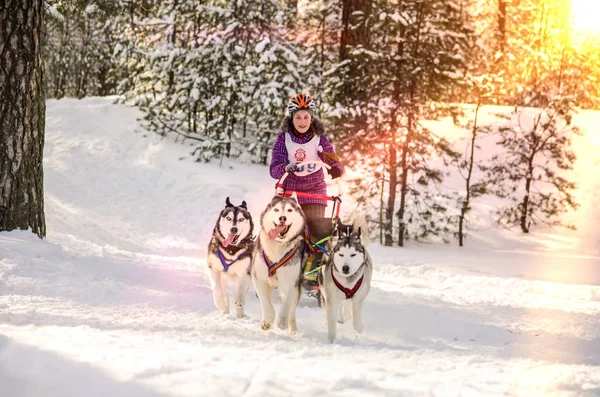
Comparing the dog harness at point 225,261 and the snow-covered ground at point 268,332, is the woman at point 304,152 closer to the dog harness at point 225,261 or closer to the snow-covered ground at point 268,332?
the dog harness at point 225,261

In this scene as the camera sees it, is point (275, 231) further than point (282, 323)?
No

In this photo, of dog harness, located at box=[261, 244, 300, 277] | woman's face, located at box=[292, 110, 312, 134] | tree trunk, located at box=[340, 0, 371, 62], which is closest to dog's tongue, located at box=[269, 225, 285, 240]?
dog harness, located at box=[261, 244, 300, 277]

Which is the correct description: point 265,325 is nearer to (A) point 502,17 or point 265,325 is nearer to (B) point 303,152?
(B) point 303,152

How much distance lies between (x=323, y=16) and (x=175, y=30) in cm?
573

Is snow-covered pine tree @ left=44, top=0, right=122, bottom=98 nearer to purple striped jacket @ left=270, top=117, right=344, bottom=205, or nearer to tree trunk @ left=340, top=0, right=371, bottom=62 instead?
tree trunk @ left=340, top=0, right=371, bottom=62

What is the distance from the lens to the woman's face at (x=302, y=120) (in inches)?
236

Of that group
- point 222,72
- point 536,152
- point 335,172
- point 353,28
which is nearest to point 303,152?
point 335,172

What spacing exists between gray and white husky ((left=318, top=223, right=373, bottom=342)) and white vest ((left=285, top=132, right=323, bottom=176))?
3.40ft

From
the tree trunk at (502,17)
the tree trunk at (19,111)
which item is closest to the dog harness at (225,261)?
the tree trunk at (19,111)

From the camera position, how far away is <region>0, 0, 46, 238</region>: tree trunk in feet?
23.9

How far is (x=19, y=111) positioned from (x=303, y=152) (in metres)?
4.12

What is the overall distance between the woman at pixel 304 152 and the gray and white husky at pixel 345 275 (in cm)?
88

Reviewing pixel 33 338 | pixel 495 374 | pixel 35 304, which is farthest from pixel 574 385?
pixel 35 304

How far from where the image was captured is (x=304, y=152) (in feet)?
20.0
